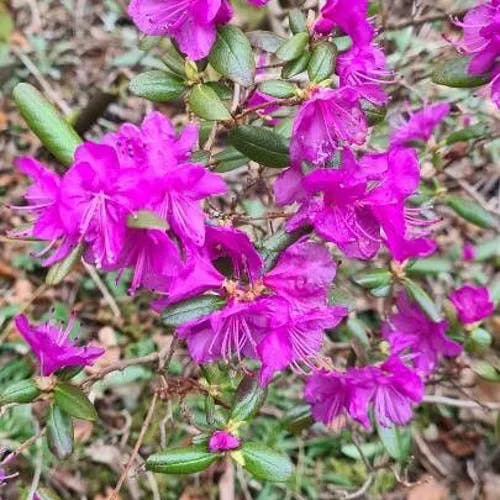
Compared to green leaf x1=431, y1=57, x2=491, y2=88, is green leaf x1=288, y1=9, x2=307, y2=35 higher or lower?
higher

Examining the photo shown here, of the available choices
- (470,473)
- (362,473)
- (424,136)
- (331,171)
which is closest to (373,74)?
(331,171)

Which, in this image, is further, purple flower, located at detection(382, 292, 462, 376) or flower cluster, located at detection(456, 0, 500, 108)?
purple flower, located at detection(382, 292, 462, 376)

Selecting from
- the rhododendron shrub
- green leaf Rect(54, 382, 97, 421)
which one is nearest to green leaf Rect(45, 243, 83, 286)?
the rhododendron shrub

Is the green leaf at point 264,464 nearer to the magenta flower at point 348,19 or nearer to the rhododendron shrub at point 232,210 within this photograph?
the rhododendron shrub at point 232,210

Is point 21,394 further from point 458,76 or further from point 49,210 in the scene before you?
point 458,76

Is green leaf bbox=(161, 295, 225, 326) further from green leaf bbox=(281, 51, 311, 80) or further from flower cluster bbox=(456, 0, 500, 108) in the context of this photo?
flower cluster bbox=(456, 0, 500, 108)

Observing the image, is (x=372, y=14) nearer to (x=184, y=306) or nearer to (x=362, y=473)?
(x=184, y=306)
